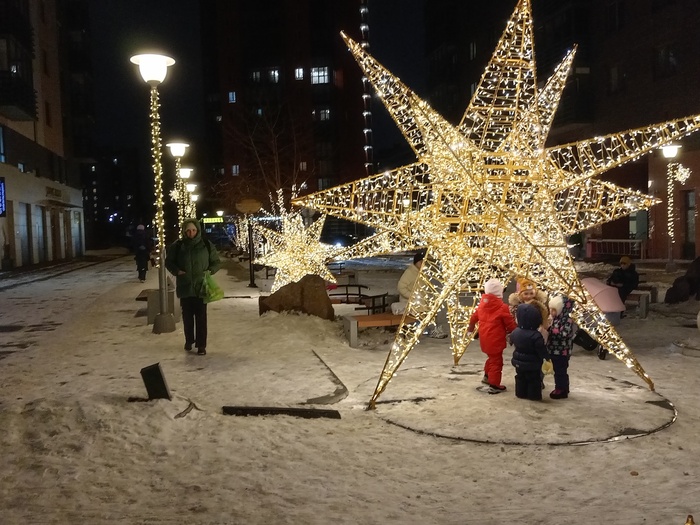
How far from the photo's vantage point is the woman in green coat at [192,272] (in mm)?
9703

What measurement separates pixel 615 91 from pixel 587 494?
109 ft

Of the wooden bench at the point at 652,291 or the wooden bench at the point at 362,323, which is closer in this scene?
the wooden bench at the point at 362,323

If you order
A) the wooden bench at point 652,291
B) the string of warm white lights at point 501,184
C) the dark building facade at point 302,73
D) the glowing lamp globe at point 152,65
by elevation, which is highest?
the dark building facade at point 302,73

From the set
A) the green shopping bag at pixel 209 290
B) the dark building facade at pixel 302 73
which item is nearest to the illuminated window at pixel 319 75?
the dark building facade at pixel 302 73

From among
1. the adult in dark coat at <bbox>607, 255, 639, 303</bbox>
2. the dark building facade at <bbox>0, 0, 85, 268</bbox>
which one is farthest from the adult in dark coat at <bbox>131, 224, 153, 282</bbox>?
the adult in dark coat at <bbox>607, 255, 639, 303</bbox>

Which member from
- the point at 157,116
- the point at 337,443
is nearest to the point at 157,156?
the point at 157,116

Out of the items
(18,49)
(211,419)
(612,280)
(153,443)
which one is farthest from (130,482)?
(18,49)

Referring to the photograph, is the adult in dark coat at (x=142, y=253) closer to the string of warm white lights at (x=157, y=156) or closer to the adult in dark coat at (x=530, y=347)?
the string of warm white lights at (x=157, y=156)

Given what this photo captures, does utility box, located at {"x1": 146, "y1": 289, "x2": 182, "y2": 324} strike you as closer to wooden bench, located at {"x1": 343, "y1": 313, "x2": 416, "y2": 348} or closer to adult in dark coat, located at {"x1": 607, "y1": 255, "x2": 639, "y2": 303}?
wooden bench, located at {"x1": 343, "y1": 313, "x2": 416, "y2": 348}

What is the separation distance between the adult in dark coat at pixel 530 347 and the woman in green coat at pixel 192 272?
479 centimetres

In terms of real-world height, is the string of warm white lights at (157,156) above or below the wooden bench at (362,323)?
above

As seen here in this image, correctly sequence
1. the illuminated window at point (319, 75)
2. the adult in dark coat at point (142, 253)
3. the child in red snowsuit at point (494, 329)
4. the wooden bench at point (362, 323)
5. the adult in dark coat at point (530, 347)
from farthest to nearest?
the illuminated window at point (319, 75) → the adult in dark coat at point (142, 253) → the wooden bench at point (362, 323) → the child in red snowsuit at point (494, 329) → the adult in dark coat at point (530, 347)

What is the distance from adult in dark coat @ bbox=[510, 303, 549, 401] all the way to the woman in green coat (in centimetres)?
479

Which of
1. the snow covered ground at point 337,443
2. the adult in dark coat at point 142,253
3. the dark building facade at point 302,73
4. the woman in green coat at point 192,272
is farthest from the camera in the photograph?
the dark building facade at point 302,73
